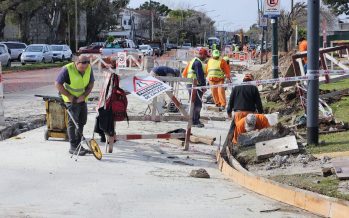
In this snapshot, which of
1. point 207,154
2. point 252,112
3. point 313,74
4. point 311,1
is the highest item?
point 311,1

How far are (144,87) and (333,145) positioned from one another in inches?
138

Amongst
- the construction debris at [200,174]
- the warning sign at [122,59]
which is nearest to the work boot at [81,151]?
the construction debris at [200,174]

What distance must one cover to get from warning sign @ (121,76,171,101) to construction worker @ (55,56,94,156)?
82cm

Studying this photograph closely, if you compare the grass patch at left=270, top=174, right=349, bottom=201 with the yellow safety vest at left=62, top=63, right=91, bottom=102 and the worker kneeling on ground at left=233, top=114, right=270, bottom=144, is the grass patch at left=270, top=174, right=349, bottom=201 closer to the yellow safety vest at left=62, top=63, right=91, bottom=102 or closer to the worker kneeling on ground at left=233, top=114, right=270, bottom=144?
the worker kneeling on ground at left=233, top=114, right=270, bottom=144

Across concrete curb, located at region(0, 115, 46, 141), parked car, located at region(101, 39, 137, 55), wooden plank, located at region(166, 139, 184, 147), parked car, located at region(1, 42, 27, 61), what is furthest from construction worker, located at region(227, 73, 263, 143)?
parked car, located at region(1, 42, 27, 61)

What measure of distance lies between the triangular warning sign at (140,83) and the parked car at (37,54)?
35.7 meters

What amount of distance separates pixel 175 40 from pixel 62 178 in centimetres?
10577

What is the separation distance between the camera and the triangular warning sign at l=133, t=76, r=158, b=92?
36.6 feet

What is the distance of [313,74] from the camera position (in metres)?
9.81

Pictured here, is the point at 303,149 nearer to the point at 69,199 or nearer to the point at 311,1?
the point at 311,1

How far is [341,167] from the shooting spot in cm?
789

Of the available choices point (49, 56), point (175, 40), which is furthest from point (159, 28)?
point (49, 56)

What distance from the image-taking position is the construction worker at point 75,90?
1048 cm

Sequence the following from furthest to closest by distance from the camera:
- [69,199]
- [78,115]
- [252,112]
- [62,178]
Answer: [252,112] < [78,115] < [62,178] < [69,199]
